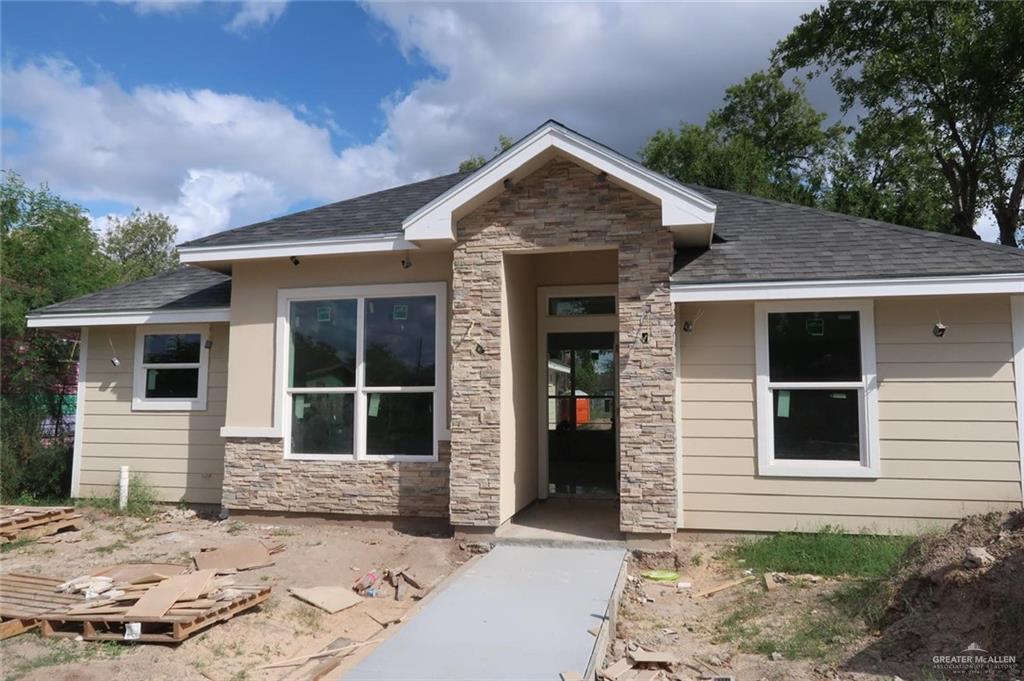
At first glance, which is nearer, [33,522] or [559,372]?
[33,522]

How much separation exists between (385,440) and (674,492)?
11.7ft

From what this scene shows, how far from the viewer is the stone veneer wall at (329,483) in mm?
7922

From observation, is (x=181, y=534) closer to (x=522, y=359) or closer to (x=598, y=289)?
(x=522, y=359)

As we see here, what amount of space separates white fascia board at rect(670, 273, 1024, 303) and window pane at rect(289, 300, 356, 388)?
4119mm

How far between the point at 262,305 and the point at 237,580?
12.4 feet

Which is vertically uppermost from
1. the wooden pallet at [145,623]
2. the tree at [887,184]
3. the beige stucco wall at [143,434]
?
the tree at [887,184]

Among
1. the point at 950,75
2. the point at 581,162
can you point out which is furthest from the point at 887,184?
the point at 581,162

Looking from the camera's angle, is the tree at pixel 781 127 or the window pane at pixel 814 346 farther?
the tree at pixel 781 127

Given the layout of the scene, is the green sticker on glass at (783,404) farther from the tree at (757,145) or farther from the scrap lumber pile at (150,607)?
the tree at (757,145)

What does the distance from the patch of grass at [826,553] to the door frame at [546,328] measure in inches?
102

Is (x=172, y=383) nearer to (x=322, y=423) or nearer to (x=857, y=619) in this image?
(x=322, y=423)

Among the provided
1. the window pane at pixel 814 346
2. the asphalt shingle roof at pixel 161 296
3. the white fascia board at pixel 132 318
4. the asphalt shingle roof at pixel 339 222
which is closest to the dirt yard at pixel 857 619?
the window pane at pixel 814 346

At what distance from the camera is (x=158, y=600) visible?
5.09 m

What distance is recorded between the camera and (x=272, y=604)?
5.70 metres
